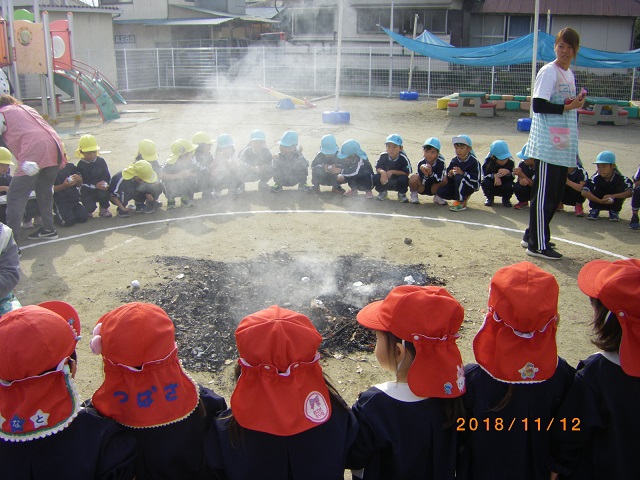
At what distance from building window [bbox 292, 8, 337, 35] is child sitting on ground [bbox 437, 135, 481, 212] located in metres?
20.0

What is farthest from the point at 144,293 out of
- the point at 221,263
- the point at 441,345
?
the point at 441,345

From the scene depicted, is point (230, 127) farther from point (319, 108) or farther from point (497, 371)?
point (497, 371)

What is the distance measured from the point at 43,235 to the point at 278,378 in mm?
5548

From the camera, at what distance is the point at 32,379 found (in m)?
2.09

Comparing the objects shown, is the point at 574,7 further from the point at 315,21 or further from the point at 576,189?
the point at 576,189

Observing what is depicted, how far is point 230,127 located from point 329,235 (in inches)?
348

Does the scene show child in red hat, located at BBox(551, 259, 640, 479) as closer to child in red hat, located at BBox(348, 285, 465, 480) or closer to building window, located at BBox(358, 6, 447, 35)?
child in red hat, located at BBox(348, 285, 465, 480)

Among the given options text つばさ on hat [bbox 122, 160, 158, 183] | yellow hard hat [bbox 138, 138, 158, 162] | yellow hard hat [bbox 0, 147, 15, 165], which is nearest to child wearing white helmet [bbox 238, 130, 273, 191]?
yellow hard hat [bbox 138, 138, 158, 162]

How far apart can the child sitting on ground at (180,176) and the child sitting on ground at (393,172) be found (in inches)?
97.5

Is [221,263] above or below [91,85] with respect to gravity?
below

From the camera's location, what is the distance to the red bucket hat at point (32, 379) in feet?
6.73

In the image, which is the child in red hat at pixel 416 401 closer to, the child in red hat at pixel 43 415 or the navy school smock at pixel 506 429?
Answer: the navy school smock at pixel 506 429

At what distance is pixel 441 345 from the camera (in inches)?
91.9

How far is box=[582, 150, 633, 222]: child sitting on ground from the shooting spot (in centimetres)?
732
